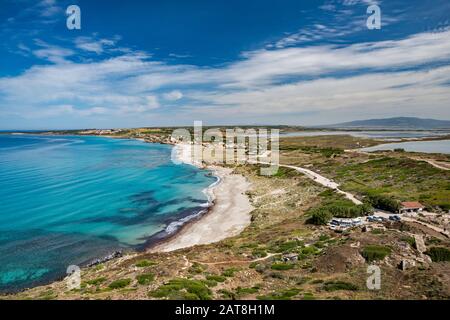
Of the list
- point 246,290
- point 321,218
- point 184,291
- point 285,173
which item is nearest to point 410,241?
point 321,218

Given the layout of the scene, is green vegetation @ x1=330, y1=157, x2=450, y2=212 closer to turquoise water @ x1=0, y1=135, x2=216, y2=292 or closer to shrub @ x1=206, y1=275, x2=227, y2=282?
shrub @ x1=206, y1=275, x2=227, y2=282

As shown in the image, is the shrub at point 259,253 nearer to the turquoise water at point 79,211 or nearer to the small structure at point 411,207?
the turquoise water at point 79,211

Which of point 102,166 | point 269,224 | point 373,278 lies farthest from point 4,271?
point 102,166

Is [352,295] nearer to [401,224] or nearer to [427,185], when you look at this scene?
[401,224]

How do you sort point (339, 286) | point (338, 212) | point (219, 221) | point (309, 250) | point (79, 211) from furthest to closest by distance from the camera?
point (79, 211) → point (219, 221) → point (338, 212) → point (309, 250) → point (339, 286)

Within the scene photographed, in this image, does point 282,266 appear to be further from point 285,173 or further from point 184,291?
point 285,173

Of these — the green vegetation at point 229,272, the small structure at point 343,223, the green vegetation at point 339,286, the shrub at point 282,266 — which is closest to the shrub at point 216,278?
the green vegetation at point 229,272

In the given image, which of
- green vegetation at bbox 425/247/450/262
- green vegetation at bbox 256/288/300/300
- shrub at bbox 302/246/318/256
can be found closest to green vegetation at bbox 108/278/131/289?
green vegetation at bbox 256/288/300/300
